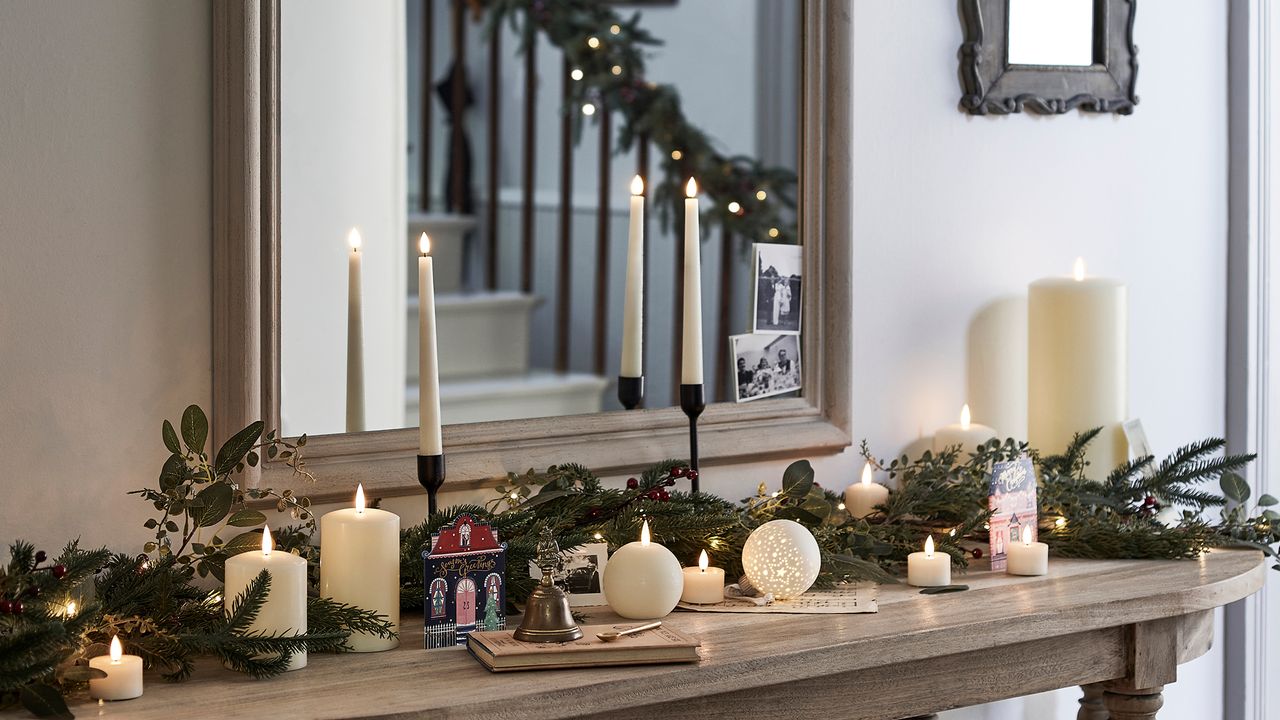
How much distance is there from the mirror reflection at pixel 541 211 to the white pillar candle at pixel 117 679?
31cm

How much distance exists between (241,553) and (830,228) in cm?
77

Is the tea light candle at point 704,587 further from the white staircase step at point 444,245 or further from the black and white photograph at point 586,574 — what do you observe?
the white staircase step at point 444,245

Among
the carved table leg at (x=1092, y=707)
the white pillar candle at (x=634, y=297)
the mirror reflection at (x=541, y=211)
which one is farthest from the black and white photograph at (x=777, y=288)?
the carved table leg at (x=1092, y=707)

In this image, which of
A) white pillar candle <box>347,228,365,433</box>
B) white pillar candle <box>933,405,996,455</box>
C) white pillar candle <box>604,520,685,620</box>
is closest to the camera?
white pillar candle <box>604,520,685,620</box>

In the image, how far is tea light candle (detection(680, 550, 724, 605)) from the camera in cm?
127

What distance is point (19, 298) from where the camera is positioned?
116cm

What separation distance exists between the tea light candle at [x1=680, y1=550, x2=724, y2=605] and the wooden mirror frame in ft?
→ 0.66

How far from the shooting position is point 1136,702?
1.39m

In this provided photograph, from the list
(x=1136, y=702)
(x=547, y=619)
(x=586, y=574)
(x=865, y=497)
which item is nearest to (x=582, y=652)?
(x=547, y=619)

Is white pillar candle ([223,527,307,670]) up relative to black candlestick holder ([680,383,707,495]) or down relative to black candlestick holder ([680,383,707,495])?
down

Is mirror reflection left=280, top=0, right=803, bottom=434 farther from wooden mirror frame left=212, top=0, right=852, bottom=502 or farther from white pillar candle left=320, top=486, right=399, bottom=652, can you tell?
white pillar candle left=320, top=486, right=399, bottom=652

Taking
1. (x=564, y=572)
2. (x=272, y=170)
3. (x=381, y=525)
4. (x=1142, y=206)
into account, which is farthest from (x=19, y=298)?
(x=1142, y=206)

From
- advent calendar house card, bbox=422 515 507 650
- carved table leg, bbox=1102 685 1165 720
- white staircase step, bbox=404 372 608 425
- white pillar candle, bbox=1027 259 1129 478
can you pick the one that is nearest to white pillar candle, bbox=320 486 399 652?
advent calendar house card, bbox=422 515 507 650

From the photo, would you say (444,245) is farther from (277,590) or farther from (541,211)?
(277,590)
